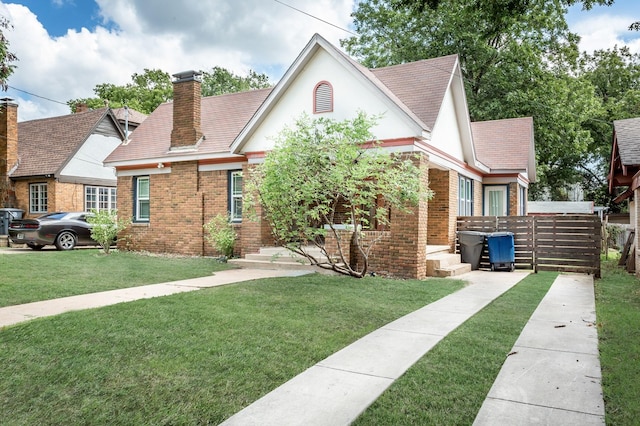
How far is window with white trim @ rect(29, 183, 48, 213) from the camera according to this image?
23672 mm

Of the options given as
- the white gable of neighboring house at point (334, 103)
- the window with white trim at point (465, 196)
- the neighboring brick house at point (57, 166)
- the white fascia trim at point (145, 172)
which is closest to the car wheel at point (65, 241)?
the white fascia trim at point (145, 172)

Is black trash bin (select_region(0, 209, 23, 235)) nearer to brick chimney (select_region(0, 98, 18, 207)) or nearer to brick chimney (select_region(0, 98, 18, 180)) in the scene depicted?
brick chimney (select_region(0, 98, 18, 207))

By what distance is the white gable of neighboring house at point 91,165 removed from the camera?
2377 cm

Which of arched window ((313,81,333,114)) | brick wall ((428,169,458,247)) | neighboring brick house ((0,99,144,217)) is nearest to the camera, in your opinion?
arched window ((313,81,333,114))

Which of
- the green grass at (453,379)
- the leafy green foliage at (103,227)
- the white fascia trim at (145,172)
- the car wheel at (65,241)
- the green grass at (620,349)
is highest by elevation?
the white fascia trim at (145,172)

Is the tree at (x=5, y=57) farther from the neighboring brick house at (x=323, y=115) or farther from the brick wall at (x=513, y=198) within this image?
the brick wall at (x=513, y=198)

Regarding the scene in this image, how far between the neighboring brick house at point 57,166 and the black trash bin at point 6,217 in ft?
3.23

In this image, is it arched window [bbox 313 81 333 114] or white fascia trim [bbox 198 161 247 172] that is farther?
white fascia trim [bbox 198 161 247 172]

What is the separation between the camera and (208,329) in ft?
19.3

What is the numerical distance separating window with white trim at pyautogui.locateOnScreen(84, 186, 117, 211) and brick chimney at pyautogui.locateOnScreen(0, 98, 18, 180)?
12.7 ft

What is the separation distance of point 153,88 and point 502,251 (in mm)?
47064

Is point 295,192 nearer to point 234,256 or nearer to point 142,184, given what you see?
point 234,256

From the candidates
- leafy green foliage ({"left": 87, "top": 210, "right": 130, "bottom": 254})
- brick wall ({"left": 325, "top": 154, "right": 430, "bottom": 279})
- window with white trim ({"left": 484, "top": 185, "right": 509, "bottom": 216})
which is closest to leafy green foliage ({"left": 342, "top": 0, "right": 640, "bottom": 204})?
window with white trim ({"left": 484, "top": 185, "right": 509, "bottom": 216})

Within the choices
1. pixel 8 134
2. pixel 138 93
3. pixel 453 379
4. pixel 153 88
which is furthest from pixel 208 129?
pixel 153 88
